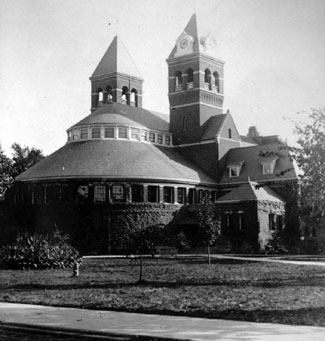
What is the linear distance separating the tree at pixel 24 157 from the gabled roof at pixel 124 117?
19837 mm

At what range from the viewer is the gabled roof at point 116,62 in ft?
227

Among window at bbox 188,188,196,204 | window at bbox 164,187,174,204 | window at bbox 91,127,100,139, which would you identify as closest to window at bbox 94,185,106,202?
window at bbox 164,187,174,204

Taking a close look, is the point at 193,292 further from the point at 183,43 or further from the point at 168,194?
the point at 183,43

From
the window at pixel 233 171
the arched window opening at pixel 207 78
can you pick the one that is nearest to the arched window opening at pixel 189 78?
the arched window opening at pixel 207 78

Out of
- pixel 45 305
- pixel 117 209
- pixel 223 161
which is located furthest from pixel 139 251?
pixel 223 161

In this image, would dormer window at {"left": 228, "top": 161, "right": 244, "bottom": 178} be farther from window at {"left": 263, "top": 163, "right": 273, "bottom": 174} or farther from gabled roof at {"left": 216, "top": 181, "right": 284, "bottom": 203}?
gabled roof at {"left": 216, "top": 181, "right": 284, "bottom": 203}

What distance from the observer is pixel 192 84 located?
6094cm

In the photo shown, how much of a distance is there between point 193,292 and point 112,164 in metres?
33.0

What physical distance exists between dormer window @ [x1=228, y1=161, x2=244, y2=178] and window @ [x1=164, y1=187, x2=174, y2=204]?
26.1 ft

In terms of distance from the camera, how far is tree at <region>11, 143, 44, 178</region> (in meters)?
76.8

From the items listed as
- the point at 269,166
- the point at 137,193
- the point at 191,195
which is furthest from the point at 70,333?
the point at 269,166

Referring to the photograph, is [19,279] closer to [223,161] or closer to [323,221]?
[323,221]

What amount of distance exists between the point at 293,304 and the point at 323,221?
21111 millimetres

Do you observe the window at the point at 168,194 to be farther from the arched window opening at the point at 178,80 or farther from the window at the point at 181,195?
the arched window opening at the point at 178,80
